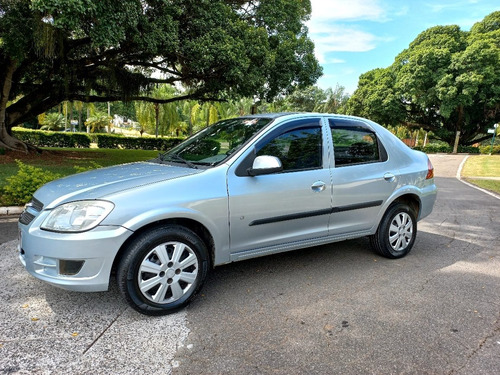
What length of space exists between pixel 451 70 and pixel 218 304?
1576 inches

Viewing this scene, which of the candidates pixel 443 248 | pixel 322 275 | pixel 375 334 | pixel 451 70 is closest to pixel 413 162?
pixel 443 248

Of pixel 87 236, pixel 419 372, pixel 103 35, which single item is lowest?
pixel 419 372

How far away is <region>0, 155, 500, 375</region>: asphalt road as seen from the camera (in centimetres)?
241

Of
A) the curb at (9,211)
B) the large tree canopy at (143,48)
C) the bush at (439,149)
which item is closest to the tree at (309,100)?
the bush at (439,149)

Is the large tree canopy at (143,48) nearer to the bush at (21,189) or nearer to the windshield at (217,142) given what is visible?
the bush at (21,189)

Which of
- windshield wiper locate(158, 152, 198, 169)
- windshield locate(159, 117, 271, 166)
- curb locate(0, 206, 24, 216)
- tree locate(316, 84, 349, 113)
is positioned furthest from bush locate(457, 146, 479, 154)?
curb locate(0, 206, 24, 216)

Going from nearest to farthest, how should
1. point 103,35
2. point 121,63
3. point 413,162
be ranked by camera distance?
point 413,162 < point 103,35 < point 121,63

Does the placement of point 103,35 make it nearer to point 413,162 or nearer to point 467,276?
point 413,162

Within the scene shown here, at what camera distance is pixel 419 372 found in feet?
7.72

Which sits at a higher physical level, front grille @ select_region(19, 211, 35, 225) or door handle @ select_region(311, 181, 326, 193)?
door handle @ select_region(311, 181, 326, 193)

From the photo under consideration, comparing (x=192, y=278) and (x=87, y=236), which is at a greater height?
(x=87, y=236)

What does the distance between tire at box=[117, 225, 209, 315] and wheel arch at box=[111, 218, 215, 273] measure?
0.04 metres

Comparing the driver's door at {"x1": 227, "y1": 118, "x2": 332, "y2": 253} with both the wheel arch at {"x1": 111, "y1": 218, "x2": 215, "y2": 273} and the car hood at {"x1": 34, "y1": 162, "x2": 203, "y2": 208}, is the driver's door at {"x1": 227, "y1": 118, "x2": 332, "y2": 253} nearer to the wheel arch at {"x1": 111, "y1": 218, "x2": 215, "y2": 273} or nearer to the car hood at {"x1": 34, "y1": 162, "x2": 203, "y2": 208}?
the wheel arch at {"x1": 111, "y1": 218, "x2": 215, "y2": 273}

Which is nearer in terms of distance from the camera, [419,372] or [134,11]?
[419,372]
